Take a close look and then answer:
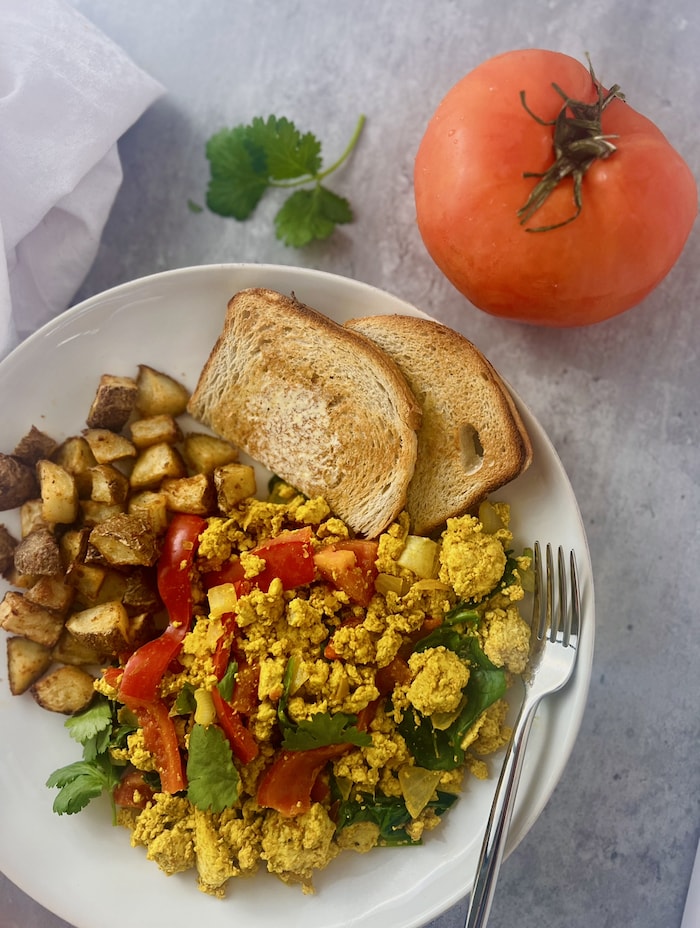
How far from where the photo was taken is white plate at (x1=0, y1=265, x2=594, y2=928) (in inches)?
74.4

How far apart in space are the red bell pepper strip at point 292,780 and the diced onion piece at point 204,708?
0.19 m

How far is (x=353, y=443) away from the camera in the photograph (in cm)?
199

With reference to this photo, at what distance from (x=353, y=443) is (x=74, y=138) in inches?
42.9

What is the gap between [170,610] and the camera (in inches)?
74.7

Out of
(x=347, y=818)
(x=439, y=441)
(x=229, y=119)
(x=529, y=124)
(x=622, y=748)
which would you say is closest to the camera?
(x=529, y=124)

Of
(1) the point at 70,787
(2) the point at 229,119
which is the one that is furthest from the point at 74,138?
(1) the point at 70,787

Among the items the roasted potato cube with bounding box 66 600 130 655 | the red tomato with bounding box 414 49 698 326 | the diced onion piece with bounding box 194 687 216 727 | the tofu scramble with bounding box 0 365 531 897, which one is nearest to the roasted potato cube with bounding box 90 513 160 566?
the tofu scramble with bounding box 0 365 531 897

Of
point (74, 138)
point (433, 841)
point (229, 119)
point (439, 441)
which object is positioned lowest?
point (433, 841)

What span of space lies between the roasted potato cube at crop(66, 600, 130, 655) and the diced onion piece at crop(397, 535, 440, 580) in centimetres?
67

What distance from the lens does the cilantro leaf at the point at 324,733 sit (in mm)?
1756

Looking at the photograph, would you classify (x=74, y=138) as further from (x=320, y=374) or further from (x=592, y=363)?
(x=592, y=363)

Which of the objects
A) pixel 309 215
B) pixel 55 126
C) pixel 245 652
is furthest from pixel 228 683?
pixel 55 126

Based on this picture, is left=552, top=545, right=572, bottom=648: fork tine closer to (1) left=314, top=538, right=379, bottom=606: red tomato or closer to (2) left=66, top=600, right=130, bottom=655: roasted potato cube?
(1) left=314, top=538, right=379, bottom=606: red tomato

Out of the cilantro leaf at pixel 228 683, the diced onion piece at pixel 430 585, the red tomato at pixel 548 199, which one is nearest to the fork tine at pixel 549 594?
the diced onion piece at pixel 430 585
